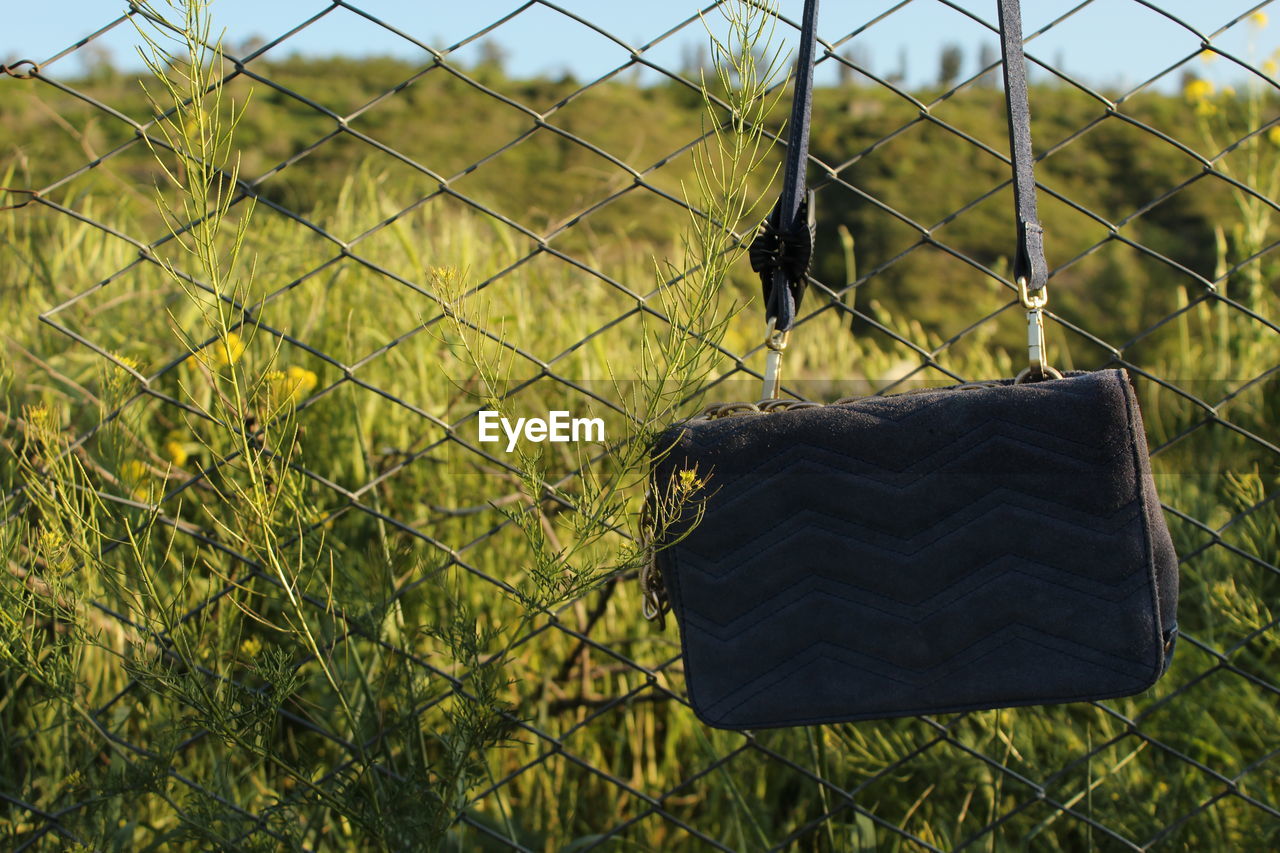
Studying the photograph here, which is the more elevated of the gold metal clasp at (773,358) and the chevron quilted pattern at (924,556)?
the gold metal clasp at (773,358)

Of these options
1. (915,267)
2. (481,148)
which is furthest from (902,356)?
(915,267)

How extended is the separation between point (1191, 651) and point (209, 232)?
1.61 metres

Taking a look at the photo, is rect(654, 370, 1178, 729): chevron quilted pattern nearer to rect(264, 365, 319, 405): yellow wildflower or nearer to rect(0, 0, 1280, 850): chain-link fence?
rect(0, 0, 1280, 850): chain-link fence

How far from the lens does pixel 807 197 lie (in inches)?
39.2

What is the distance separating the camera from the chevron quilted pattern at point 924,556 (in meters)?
0.93

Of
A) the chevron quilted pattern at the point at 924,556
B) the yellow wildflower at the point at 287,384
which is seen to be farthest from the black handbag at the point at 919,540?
the yellow wildflower at the point at 287,384

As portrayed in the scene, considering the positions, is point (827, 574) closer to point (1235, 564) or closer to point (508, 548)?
point (508, 548)

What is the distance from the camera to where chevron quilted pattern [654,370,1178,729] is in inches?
36.8

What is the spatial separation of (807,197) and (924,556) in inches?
14.6
